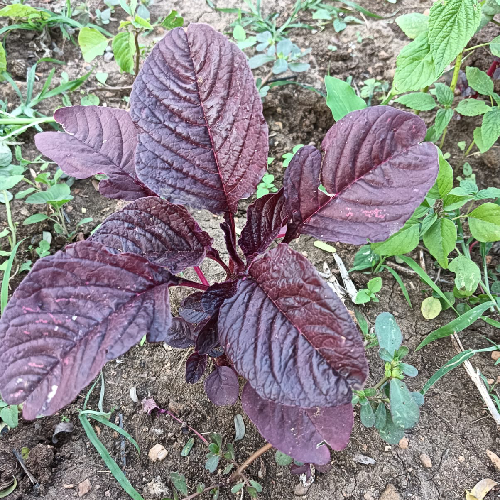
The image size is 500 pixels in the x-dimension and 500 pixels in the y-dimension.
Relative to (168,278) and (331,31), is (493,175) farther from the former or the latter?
(168,278)

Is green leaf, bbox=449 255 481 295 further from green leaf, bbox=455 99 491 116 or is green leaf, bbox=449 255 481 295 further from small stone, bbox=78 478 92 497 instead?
small stone, bbox=78 478 92 497

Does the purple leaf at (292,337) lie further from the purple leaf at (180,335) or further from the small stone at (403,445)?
the small stone at (403,445)

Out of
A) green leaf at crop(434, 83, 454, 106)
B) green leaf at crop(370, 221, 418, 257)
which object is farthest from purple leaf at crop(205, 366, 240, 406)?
green leaf at crop(434, 83, 454, 106)

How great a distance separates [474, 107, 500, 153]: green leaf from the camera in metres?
1.58

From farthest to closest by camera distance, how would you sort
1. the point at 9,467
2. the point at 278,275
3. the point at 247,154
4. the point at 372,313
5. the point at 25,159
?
the point at 25,159 < the point at 372,313 < the point at 9,467 < the point at 247,154 < the point at 278,275

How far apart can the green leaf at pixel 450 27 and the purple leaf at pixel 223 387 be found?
108 centimetres

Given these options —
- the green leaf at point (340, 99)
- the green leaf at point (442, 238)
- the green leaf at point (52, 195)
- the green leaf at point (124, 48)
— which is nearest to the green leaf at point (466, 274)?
→ the green leaf at point (442, 238)

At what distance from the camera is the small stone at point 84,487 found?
1.25 meters

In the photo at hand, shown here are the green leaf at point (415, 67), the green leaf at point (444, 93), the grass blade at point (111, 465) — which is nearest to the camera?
the grass blade at point (111, 465)

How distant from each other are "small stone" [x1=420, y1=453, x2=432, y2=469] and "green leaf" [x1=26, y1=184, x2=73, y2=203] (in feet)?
4.59

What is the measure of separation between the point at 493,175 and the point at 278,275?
1.39 m

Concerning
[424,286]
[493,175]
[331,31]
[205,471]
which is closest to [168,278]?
[205,471]

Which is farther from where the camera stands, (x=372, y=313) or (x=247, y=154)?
(x=372, y=313)

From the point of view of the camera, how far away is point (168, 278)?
974 mm
